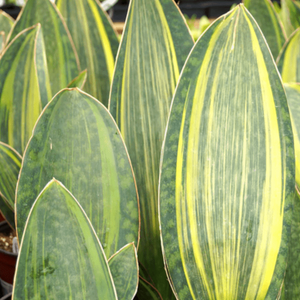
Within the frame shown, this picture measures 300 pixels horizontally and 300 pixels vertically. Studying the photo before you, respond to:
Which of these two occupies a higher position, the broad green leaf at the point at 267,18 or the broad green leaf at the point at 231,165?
the broad green leaf at the point at 267,18

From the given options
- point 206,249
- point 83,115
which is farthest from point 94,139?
point 206,249

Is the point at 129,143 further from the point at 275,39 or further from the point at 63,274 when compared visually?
the point at 275,39

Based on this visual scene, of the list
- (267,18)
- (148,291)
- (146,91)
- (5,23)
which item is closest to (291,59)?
(267,18)

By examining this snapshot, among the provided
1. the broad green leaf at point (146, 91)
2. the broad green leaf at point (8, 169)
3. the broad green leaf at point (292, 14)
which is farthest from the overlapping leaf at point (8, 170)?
the broad green leaf at point (292, 14)

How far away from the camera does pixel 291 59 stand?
17.2 inches

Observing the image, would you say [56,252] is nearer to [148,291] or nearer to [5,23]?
[148,291]

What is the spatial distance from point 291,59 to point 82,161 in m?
0.31

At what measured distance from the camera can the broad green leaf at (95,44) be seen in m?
0.44

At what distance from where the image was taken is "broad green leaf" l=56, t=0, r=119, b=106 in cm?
44

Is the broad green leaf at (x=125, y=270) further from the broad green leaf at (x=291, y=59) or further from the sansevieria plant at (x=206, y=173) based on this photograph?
the broad green leaf at (x=291, y=59)

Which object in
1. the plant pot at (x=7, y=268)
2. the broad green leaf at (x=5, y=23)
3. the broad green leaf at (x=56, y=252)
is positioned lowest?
the plant pot at (x=7, y=268)

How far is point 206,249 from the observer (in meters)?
0.27

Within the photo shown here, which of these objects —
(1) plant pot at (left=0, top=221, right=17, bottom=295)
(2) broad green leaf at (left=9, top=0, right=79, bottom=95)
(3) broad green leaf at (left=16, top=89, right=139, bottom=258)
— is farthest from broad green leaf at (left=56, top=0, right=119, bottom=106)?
(1) plant pot at (left=0, top=221, right=17, bottom=295)

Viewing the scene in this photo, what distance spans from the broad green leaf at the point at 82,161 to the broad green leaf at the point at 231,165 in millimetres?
42
